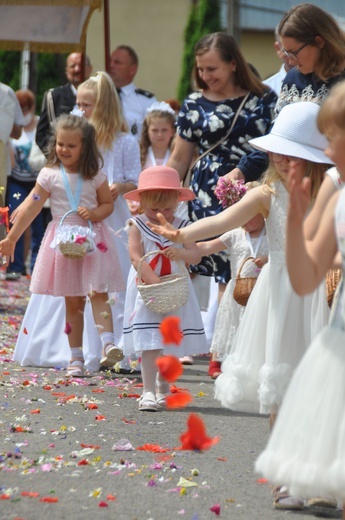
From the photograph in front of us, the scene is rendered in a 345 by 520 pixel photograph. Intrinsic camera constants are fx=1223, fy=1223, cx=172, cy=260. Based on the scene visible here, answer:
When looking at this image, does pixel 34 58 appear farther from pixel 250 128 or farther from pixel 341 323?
pixel 341 323

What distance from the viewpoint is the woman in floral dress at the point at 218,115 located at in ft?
27.3

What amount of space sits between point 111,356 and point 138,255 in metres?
1.15

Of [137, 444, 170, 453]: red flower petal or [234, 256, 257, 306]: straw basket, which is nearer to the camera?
[137, 444, 170, 453]: red flower petal

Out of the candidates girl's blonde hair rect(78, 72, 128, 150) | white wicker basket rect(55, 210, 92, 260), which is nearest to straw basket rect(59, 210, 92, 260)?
white wicker basket rect(55, 210, 92, 260)

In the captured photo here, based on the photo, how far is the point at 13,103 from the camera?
1207 cm

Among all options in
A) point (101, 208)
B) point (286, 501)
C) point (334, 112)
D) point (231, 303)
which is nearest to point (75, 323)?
point (101, 208)

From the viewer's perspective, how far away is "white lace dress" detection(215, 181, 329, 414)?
513 centimetres

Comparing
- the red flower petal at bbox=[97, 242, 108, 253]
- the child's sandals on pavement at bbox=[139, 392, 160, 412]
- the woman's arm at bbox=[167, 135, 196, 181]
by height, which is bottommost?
the child's sandals on pavement at bbox=[139, 392, 160, 412]

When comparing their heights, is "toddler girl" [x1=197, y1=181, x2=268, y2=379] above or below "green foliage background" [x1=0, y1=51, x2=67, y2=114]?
below

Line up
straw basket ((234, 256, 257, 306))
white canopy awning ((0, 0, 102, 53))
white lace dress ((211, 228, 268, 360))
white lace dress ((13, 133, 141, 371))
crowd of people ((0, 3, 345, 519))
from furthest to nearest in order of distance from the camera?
white canopy awning ((0, 0, 102, 53)), white lace dress ((13, 133, 141, 371)), white lace dress ((211, 228, 268, 360)), straw basket ((234, 256, 257, 306)), crowd of people ((0, 3, 345, 519))

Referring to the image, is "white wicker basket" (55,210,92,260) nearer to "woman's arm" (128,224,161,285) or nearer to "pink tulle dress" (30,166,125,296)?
A: "pink tulle dress" (30,166,125,296)

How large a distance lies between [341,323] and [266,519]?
1103 mm

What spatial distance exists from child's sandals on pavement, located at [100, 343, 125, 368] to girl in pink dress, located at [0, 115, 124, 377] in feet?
0.06

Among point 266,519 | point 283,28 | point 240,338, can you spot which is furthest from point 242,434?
point 283,28
